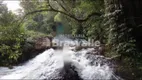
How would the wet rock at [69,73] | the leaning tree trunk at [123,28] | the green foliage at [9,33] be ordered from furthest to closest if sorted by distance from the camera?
1. the leaning tree trunk at [123,28]
2. the green foliage at [9,33]
3. the wet rock at [69,73]

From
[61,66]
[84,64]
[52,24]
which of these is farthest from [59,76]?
[52,24]

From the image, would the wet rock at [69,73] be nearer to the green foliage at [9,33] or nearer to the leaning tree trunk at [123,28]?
the green foliage at [9,33]

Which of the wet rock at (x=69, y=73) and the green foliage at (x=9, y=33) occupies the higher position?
the green foliage at (x=9, y=33)

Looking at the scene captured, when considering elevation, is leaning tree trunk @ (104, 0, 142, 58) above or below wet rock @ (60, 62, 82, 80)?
above

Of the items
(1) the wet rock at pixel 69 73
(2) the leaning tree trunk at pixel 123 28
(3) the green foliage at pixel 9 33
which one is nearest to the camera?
(1) the wet rock at pixel 69 73

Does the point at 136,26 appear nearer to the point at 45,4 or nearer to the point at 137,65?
the point at 137,65

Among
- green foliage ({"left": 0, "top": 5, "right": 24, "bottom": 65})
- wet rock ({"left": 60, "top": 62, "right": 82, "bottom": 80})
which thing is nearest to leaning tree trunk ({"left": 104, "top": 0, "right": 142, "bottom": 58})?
wet rock ({"left": 60, "top": 62, "right": 82, "bottom": 80})

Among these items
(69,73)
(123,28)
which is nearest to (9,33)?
(69,73)

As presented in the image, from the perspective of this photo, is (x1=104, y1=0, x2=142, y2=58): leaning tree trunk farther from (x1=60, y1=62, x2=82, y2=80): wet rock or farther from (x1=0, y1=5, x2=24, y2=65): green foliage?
(x1=0, y1=5, x2=24, y2=65): green foliage

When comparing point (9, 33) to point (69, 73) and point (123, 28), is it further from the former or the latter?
point (123, 28)

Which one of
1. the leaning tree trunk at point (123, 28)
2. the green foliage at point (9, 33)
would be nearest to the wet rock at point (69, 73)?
the green foliage at point (9, 33)

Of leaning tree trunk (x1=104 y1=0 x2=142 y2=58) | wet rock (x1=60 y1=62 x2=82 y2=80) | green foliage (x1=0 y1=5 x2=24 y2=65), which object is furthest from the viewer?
leaning tree trunk (x1=104 y1=0 x2=142 y2=58)

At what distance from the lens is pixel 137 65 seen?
175 inches

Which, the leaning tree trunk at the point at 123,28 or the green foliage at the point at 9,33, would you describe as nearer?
the green foliage at the point at 9,33
